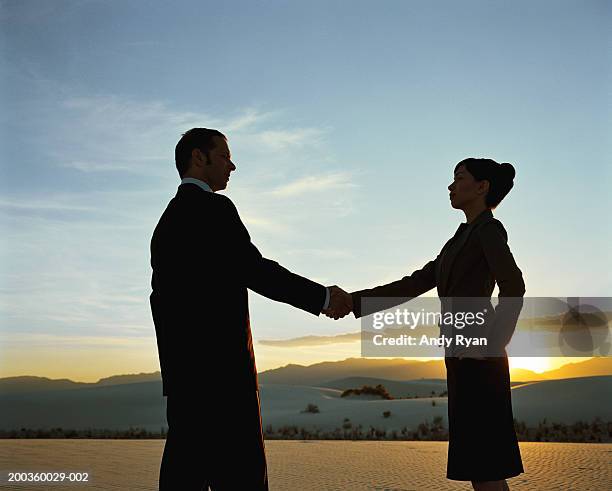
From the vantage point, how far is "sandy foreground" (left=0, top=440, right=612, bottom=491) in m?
8.27

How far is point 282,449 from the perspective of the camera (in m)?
12.1

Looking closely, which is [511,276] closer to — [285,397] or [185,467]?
[185,467]

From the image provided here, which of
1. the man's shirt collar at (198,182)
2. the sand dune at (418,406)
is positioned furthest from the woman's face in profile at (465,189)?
the sand dune at (418,406)

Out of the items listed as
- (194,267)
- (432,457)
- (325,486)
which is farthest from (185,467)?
(432,457)

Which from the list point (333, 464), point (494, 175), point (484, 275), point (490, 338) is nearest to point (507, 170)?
point (494, 175)

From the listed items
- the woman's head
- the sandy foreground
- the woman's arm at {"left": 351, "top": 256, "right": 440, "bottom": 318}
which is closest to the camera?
the woman's head

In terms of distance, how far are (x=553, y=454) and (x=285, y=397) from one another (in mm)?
18596

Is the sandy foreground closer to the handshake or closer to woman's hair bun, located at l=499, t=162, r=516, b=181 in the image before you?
the handshake

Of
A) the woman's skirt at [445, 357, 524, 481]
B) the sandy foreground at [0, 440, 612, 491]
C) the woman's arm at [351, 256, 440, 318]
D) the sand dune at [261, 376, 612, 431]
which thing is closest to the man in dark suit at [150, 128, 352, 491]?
the woman's skirt at [445, 357, 524, 481]

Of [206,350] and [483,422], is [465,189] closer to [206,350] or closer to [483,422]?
[483,422]

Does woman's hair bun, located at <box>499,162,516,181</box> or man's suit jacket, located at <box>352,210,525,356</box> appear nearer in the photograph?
man's suit jacket, located at <box>352,210,525,356</box>

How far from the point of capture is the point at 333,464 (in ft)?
32.7

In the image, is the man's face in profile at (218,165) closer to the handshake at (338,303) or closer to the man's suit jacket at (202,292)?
the man's suit jacket at (202,292)

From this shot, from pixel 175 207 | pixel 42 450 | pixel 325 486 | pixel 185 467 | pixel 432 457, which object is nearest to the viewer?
pixel 185 467
